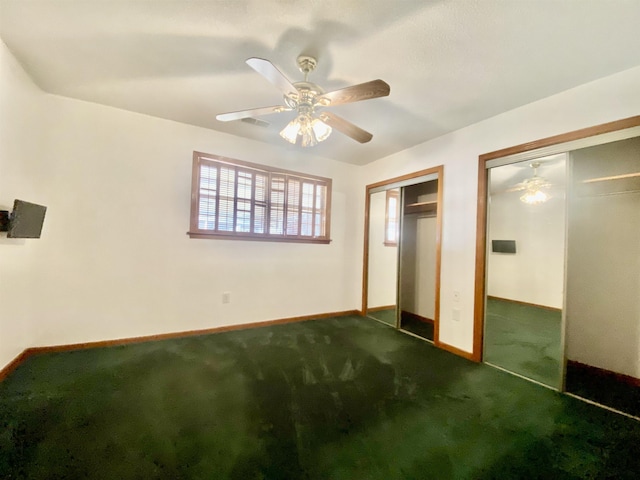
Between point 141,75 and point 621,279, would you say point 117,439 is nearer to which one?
point 141,75

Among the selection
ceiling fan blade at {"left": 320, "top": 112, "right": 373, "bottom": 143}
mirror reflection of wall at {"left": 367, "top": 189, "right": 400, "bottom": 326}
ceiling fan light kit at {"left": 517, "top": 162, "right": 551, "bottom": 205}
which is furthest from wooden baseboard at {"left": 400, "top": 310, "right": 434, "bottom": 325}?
ceiling fan blade at {"left": 320, "top": 112, "right": 373, "bottom": 143}

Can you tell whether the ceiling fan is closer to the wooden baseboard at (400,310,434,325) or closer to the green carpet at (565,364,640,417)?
the green carpet at (565,364,640,417)

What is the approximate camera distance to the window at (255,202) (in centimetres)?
315

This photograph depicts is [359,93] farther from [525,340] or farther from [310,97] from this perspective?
[525,340]

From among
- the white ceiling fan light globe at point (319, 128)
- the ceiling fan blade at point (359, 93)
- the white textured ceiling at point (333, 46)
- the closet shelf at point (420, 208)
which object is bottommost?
the closet shelf at point (420, 208)

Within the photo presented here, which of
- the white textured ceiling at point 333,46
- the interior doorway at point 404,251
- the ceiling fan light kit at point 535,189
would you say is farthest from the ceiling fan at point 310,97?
the ceiling fan light kit at point 535,189

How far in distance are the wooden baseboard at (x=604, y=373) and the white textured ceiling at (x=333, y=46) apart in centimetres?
253

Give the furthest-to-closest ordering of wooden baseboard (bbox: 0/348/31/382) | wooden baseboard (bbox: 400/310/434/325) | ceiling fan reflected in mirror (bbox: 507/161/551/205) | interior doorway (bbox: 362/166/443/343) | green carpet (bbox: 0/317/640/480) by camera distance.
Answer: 1. wooden baseboard (bbox: 400/310/434/325)
2. interior doorway (bbox: 362/166/443/343)
3. ceiling fan reflected in mirror (bbox: 507/161/551/205)
4. wooden baseboard (bbox: 0/348/31/382)
5. green carpet (bbox: 0/317/640/480)

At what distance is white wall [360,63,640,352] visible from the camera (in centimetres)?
189

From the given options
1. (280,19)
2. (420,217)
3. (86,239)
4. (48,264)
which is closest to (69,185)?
(86,239)

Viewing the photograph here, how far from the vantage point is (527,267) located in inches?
109

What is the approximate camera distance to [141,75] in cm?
209

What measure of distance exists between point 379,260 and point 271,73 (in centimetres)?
329

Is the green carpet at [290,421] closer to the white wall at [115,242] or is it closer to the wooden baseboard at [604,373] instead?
the white wall at [115,242]
